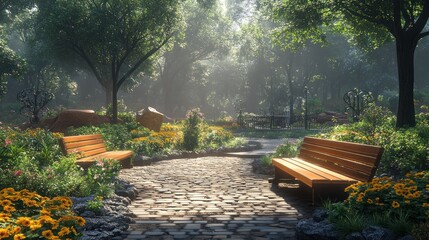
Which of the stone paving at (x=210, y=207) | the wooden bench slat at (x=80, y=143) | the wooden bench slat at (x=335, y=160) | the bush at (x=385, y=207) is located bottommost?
the stone paving at (x=210, y=207)

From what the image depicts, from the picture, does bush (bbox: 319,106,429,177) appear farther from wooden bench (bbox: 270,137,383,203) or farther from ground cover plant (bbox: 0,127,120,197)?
ground cover plant (bbox: 0,127,120,197)

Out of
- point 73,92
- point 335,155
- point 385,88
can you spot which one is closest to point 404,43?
point 335,155

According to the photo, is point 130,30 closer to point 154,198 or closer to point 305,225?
point 154,198

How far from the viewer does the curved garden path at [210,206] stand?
16.8 feet

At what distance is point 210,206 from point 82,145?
4.18 meters

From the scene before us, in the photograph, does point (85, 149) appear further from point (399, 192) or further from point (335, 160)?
point (399, 192)

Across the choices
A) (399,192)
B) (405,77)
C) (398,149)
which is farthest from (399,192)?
(405,77)

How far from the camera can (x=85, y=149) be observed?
9398 millimetres

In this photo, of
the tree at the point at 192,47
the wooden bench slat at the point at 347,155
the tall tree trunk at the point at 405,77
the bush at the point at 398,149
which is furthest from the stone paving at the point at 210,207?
the tree at the point at 192,47

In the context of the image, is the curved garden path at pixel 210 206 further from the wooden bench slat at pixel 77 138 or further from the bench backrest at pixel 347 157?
the wooden bench slat at pixel 77 138

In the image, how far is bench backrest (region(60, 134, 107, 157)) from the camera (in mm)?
8453

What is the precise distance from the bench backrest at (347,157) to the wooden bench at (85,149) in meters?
4.36

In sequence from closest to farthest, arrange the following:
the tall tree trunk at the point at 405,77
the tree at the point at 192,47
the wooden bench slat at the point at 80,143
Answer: the wooden bench slat at the point at 80,143
the tall tree trunk at the point at 405,77
the tree at the point at 192,47

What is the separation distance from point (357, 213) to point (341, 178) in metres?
1.36
